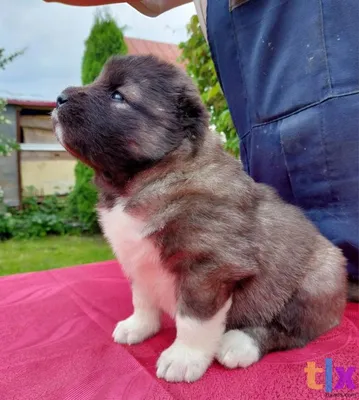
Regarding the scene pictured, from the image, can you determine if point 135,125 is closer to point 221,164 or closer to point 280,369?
point 221,164

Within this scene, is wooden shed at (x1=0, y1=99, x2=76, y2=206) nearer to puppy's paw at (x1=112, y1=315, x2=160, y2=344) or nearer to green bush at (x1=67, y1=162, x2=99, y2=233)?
green bush at (x1=67, y1=162, x2=99, y2=233)

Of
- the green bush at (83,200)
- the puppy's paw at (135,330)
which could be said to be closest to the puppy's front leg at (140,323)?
the puppy's paw at (135,330)

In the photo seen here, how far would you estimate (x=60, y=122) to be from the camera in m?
1.75

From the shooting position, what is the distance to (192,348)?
165 cm

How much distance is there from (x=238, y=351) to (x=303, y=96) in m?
1.38

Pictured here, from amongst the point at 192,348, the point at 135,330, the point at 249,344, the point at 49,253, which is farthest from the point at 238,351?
the point at 49,253

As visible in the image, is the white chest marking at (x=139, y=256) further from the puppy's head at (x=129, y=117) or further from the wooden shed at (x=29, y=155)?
the wooden shed at (x=29, y=155)

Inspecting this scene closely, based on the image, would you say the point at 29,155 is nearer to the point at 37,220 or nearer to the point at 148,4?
the point at 37,220

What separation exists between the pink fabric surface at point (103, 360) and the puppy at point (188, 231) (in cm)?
7

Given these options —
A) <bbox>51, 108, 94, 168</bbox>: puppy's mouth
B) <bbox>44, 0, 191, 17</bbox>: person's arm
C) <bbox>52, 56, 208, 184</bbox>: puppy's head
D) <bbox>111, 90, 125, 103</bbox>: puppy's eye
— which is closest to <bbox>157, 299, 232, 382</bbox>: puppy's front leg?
<bbox>52, 56, 208, 184</bbox>: puppy's head

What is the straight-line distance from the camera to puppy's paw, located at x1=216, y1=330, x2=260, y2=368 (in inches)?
64.9

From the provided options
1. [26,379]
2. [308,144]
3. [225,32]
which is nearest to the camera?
[26,379]

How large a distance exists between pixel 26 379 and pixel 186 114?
1.26 metres

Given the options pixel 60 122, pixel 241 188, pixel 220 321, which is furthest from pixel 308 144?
pixel 60 122
